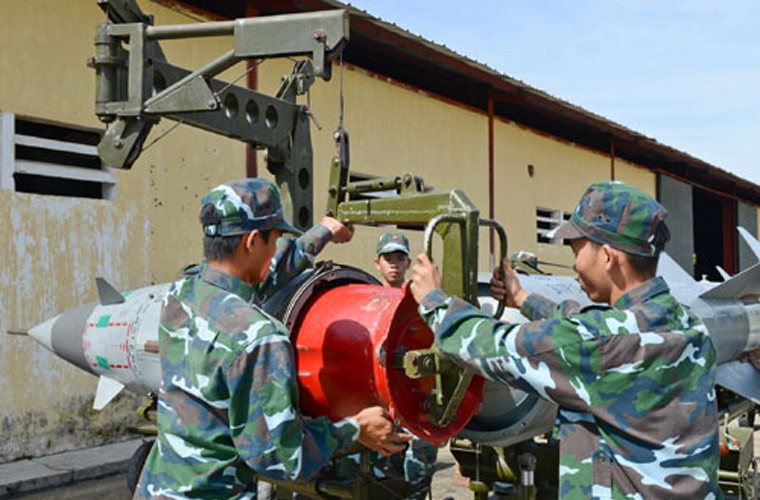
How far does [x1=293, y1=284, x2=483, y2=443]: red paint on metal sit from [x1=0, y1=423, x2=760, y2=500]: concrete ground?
11.3ft

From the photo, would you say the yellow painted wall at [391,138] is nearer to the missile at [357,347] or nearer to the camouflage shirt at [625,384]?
the missile at [357,347]

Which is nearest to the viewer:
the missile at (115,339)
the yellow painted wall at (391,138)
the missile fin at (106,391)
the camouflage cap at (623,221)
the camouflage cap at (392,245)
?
the camouflage cap at (623,221)

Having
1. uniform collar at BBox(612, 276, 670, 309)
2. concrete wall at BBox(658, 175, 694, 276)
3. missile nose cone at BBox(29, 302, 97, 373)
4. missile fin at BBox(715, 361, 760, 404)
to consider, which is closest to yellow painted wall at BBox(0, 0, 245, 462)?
missile nose cone at BBox(29, 302, 97, 373)

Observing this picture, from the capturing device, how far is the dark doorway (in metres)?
24.8

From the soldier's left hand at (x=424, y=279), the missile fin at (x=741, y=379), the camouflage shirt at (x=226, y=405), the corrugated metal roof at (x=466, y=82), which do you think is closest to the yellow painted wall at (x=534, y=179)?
the corrugated metal roof at (x=466, y=82)

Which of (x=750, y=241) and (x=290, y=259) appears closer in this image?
(x=290, y=259)

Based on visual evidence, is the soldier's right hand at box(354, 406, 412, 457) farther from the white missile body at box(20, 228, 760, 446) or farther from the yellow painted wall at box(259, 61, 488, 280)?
the yellow painted wall at box(259, 61, 488, 280)

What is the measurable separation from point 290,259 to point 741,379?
11.7 feet

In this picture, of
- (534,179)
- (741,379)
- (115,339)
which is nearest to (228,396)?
(115,339)

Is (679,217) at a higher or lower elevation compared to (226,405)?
higher

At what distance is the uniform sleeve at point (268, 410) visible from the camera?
7.56 ft

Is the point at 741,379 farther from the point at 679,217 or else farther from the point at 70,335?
the point at 679,217

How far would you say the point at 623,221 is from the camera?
2426 mm

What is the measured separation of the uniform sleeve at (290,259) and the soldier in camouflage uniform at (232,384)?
2.30 feet
